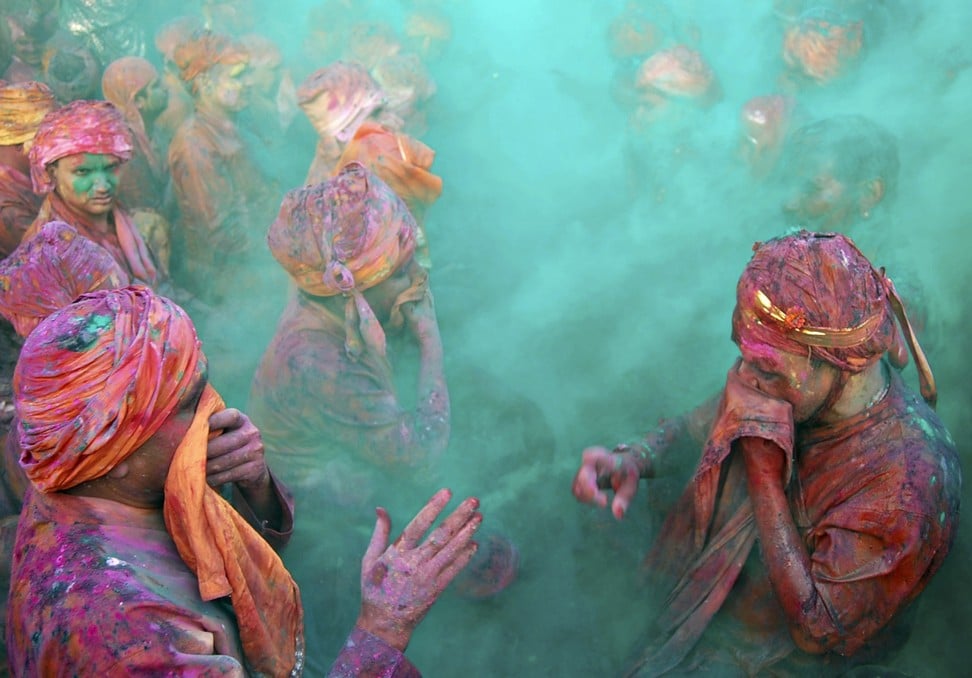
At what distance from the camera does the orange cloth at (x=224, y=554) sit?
2070 millimetres

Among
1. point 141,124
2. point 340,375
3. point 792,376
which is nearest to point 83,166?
point 340,375

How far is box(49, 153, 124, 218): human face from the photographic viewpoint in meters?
4.69

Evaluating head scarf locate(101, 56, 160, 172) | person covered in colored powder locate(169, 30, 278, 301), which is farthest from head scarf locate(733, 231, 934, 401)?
head scarf locate(101, 56, 160, 172)

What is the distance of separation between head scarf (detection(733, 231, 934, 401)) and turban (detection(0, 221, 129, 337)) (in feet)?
9.04

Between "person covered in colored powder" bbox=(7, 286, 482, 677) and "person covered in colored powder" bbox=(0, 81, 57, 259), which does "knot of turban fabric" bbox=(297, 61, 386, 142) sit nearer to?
"person covered in colored powder" bbox=(0, 81, 57, 259)

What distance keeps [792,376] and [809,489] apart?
0.46 metres

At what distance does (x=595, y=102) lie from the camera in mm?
7617

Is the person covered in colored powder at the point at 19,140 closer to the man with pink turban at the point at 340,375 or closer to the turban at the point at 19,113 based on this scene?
the turban at the point at 19,113

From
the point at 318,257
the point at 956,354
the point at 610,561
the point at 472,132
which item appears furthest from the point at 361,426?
the point at 472,132

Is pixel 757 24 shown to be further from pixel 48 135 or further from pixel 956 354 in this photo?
pixel 48 135

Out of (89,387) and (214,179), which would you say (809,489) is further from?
(214,179)

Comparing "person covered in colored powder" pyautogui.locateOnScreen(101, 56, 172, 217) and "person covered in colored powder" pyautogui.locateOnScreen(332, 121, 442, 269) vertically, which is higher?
"person covered in colored powder" pyautogui.locateOnScreen(332, 121, 442, 269)

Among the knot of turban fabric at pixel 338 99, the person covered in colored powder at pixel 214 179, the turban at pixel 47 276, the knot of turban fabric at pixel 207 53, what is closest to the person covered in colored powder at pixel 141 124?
the person covered in colored powder at pixel 214 179

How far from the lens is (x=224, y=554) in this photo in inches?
83.6
